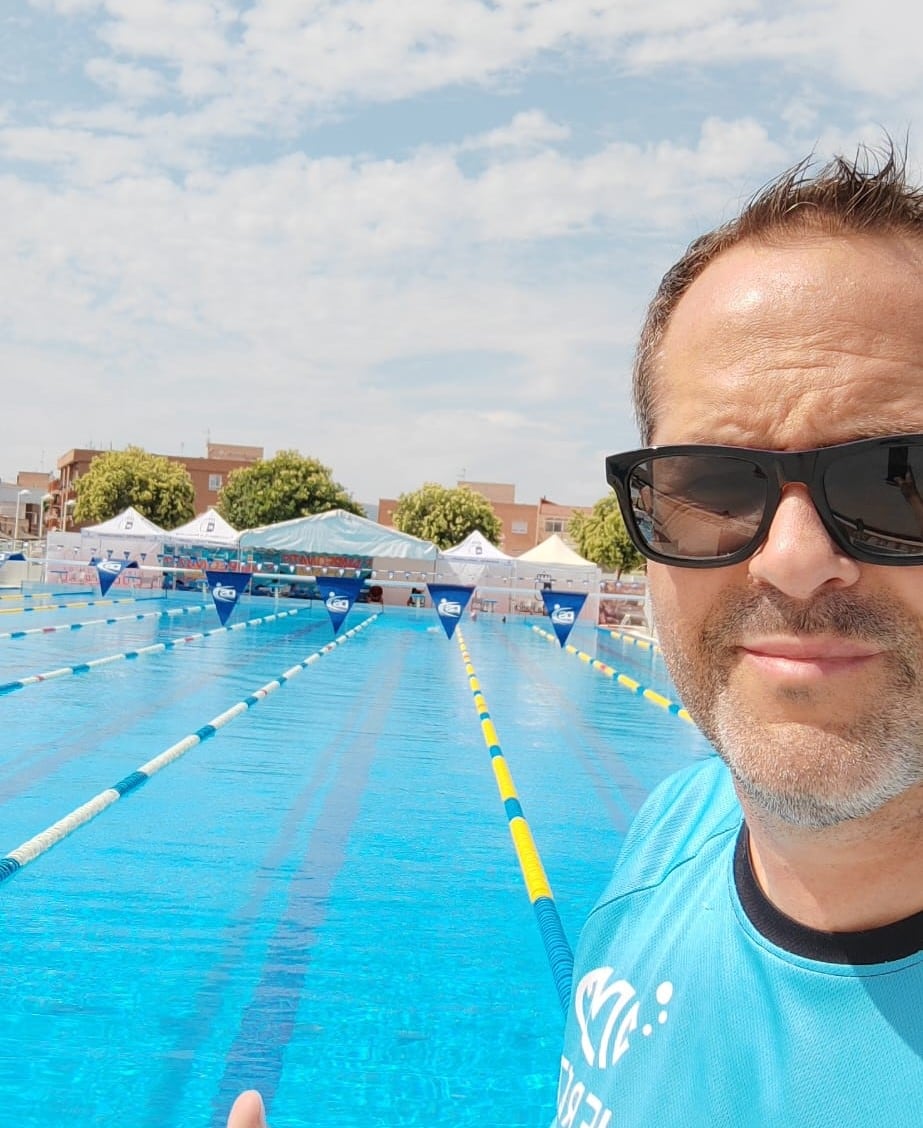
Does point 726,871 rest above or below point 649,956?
above

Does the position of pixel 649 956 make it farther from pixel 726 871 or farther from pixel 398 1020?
pixel 398 1020

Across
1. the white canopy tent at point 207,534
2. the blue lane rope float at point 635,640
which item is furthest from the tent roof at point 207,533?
the blue lane rope float at point 635,640

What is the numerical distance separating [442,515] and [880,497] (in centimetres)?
5200

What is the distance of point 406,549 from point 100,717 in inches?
874

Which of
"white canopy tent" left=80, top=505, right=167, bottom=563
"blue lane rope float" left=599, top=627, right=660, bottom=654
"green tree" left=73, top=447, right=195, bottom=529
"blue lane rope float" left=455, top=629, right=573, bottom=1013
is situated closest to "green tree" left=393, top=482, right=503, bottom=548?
"green tree" left=73, top=447, right=195, bottom=529

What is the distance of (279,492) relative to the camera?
49.8 m

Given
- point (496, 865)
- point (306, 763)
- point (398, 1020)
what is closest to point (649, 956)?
point (398, 1020)

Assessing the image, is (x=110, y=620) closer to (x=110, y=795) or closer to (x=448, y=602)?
(x=448, y=602)

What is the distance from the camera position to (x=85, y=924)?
5.25 metres

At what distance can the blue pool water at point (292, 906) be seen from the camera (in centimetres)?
406

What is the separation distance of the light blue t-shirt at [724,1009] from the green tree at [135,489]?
180 feet

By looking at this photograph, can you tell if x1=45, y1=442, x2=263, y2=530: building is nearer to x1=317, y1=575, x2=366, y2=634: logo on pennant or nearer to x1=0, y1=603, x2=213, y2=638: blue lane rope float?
x1=0, y1=603, x2=213, y2=638: blue lane rope float

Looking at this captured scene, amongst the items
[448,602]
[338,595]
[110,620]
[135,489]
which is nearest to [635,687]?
[448,602]

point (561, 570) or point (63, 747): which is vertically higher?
point (561, 570)
